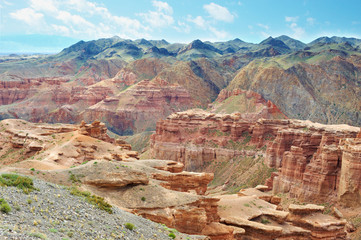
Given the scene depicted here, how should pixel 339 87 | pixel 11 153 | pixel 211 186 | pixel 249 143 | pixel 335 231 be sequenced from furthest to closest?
pixel 339 87 < pixel 249 143 < pixel 211 186 < pixel 11 153 < pixel 335 231

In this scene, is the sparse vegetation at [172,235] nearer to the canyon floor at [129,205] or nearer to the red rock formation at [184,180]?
the canyon floor at [129,205]

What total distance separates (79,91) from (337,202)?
560 ft

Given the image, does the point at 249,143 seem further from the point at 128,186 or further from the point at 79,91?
the point at 79,91

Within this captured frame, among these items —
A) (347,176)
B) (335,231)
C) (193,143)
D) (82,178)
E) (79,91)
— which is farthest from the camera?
(79,91)

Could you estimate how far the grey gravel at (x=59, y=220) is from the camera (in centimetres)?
1354

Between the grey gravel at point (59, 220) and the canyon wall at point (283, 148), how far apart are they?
37709 millimetres

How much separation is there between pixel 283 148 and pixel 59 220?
66.0 m

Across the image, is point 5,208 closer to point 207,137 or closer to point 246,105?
point 207,137

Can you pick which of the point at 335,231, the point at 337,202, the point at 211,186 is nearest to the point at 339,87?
the point at 211,186

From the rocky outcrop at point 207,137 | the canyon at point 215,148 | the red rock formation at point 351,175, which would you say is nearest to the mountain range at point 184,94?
the canyon at point 215,148

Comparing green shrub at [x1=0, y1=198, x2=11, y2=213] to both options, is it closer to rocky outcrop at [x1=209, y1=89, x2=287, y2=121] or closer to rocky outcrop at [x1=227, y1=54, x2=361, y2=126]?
rocky outcrop at [x1=209, y1=89, x2=287, y2=121]

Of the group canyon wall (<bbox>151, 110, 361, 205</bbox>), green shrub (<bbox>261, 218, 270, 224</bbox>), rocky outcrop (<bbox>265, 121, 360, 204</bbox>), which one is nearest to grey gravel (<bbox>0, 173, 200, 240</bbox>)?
green shrub (<bbox>261, 218, 270, 224</bbox>)

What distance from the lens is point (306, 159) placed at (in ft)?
209

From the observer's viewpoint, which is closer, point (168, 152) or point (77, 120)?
point (168, 152)
